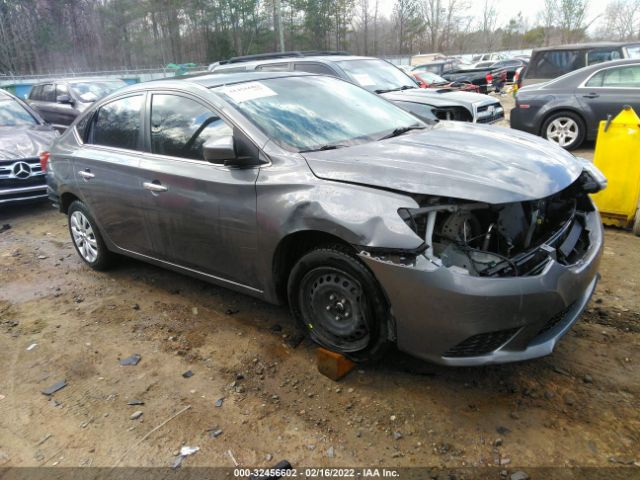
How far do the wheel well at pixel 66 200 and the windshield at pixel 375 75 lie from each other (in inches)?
192

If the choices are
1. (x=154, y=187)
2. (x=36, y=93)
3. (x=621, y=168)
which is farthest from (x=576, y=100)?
(x=36, y=93)

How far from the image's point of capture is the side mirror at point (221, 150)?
2965mm

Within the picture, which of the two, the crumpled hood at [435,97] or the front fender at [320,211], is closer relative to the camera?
the front fender at [320,211]

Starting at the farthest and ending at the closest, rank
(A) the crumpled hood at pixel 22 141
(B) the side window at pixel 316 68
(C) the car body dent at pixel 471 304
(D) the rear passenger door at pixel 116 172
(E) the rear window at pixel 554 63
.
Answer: (E) the rear window at pixel 554 63, (B) the side window at pixel 316 68, (A) the crumpled hood at pixel 22 141, (D) the rear passenger door at pixel 116 172, (C) the car body dent at pixel 471 304

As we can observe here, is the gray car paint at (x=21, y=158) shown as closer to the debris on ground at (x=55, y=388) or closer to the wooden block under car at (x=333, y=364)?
the debris on ground at (x=55, y=388)

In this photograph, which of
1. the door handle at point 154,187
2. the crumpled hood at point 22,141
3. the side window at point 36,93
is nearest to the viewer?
the door handle at point 154,187

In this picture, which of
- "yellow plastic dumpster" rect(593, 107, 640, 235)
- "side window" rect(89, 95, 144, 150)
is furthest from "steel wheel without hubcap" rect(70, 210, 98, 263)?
"yellow plastic dumpster" rect(593, 107, 640, 235)

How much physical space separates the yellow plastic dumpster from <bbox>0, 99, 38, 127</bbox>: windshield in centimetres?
834

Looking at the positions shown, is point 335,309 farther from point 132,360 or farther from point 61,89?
point 61,89

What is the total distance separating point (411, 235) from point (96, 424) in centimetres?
202

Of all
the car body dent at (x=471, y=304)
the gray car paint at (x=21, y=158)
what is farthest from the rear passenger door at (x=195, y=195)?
the gray car paint at (x=21, y=158)

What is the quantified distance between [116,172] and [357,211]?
2.36 metres

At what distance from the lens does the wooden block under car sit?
9.34 feet

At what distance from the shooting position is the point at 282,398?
2.80m
